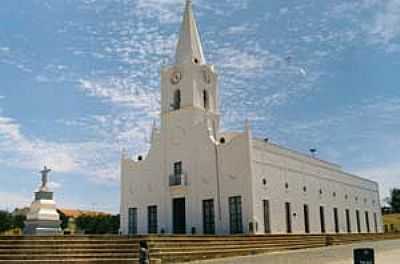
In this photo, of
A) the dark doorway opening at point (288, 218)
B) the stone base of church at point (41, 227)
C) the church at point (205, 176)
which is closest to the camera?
the stone base of church at point (41, 227)

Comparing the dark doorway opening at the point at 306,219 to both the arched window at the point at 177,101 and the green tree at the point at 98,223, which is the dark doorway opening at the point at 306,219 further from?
the green tree at the point at 98,223

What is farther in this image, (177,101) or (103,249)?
(177,101)

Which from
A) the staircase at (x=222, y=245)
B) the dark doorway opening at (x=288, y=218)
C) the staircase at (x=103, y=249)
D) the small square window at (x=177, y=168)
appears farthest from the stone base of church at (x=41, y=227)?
the dark doorway opening at (x=288, y=218)

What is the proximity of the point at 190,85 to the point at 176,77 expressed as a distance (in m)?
1.45

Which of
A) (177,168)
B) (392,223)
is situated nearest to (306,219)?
(177,168)

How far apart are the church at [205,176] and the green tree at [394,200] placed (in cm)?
4765

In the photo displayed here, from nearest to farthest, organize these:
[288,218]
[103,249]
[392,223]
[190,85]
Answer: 1. [103,249]
2. [288,218]
3. [190,85]
4. [392,223]

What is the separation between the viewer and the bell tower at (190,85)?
100 ft

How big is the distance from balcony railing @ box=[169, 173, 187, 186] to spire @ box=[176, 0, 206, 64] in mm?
7559

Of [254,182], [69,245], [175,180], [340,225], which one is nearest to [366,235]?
[340,225]

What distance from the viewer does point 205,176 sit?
1133 inches

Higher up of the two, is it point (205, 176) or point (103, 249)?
point (205, 176)

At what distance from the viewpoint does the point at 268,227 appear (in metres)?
27.8

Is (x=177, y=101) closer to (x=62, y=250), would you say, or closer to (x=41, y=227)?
(x=41, y=227)
